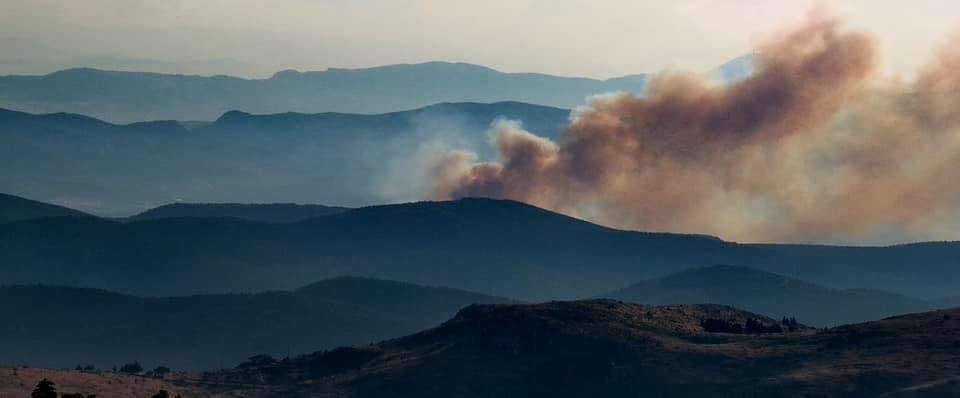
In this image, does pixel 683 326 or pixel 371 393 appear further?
pixel 683 326

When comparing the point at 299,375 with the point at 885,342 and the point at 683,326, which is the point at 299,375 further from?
the point at 885,342

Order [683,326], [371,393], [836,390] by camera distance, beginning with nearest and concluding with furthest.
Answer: [836,390] < [371,393] < [683,326]

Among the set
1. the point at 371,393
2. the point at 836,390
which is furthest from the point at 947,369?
the point at 371,393

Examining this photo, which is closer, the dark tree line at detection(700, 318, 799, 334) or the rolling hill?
the rolling hill

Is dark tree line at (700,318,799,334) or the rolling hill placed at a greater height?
dark tree line at (700,318,799,334)

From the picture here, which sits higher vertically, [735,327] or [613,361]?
[735,327]

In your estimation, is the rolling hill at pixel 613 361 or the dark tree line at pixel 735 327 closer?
the rolling hill at pixel 613 361

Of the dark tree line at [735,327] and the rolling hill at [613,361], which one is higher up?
the dark tree line at [735,327]

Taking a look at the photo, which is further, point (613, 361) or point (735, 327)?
point (735, 327)
